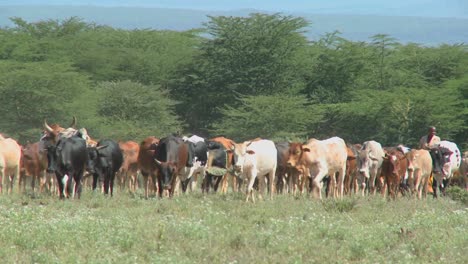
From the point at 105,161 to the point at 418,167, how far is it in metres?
7.82

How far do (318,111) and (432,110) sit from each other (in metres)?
6.47

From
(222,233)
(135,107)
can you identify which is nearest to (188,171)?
(222,233)

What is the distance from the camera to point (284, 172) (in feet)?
79.9

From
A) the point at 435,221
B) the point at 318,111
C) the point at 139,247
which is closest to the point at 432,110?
the point at 318,111

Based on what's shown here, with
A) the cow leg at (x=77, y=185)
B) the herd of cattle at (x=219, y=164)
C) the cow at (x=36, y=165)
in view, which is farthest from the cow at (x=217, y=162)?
the cow leg at (x=77, y=185)

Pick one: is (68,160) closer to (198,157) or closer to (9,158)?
(9,158)

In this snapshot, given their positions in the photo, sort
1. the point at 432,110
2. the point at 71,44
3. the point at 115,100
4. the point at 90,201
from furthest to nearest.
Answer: the point at 71,44
the point at 115,100
the point at 432,110
the point at 90,201

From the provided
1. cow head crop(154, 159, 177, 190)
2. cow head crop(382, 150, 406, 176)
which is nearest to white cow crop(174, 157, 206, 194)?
cow head crop(154, 159, 177, 190)

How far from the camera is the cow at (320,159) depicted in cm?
2223

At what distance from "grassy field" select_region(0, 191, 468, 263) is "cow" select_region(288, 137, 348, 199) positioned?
3644 millimetres

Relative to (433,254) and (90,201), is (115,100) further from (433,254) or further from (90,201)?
(433,254)

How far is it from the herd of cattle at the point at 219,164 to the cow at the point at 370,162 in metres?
0.02

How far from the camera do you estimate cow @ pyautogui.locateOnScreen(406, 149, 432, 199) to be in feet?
79.8

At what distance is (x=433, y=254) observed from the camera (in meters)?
13.6
